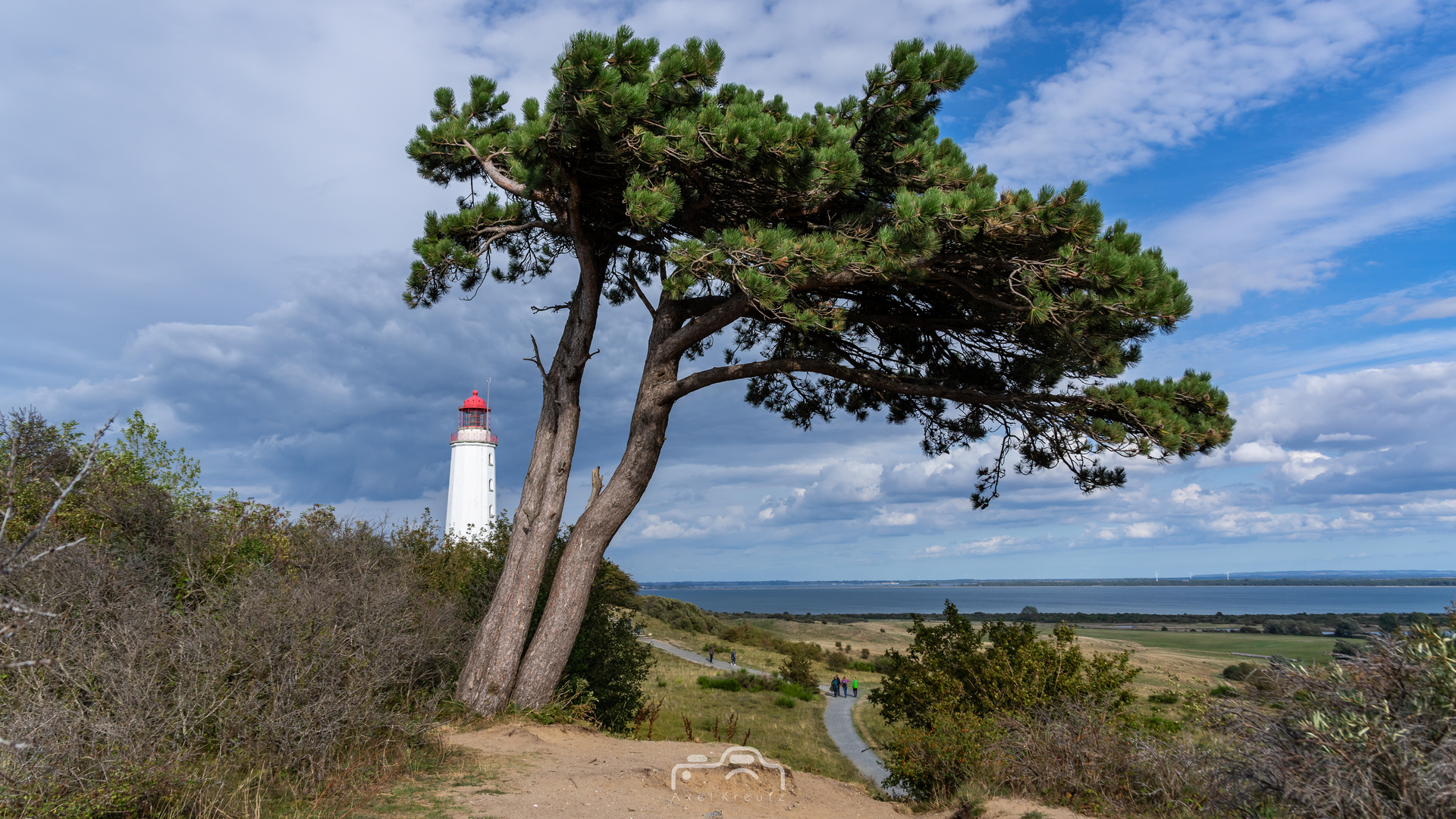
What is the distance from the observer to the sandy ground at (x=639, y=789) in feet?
20.3

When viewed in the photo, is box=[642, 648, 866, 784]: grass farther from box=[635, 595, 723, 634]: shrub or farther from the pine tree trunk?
box=[635, 595, 723, 634]: shrub

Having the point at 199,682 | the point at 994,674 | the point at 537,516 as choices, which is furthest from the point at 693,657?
the point at 199,682

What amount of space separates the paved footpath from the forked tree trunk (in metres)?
4.98

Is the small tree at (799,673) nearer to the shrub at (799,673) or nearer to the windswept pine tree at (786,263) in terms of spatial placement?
the shrub at (799,673)

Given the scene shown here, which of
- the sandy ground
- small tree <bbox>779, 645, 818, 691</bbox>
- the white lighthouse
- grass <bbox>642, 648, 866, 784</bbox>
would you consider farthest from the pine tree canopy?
small tree <bbox>779, 645, 818, 691</bbox>

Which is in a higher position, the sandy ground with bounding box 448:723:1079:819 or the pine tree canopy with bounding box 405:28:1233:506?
the pine tree canopy with bounding box 405:28:1233:506

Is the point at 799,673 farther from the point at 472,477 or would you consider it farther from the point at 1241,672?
the point at 1241,672

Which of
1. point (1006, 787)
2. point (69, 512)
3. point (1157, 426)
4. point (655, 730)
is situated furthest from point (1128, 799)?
point (69, 512)

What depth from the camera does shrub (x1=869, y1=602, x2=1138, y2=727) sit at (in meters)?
8.39

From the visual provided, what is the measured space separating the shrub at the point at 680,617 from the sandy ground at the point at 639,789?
47520mm

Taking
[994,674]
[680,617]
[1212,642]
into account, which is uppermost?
[994,674]

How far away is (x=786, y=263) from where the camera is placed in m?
7.77

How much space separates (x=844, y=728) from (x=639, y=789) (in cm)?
2182

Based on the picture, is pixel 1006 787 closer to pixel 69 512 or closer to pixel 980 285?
pixel 980 285
